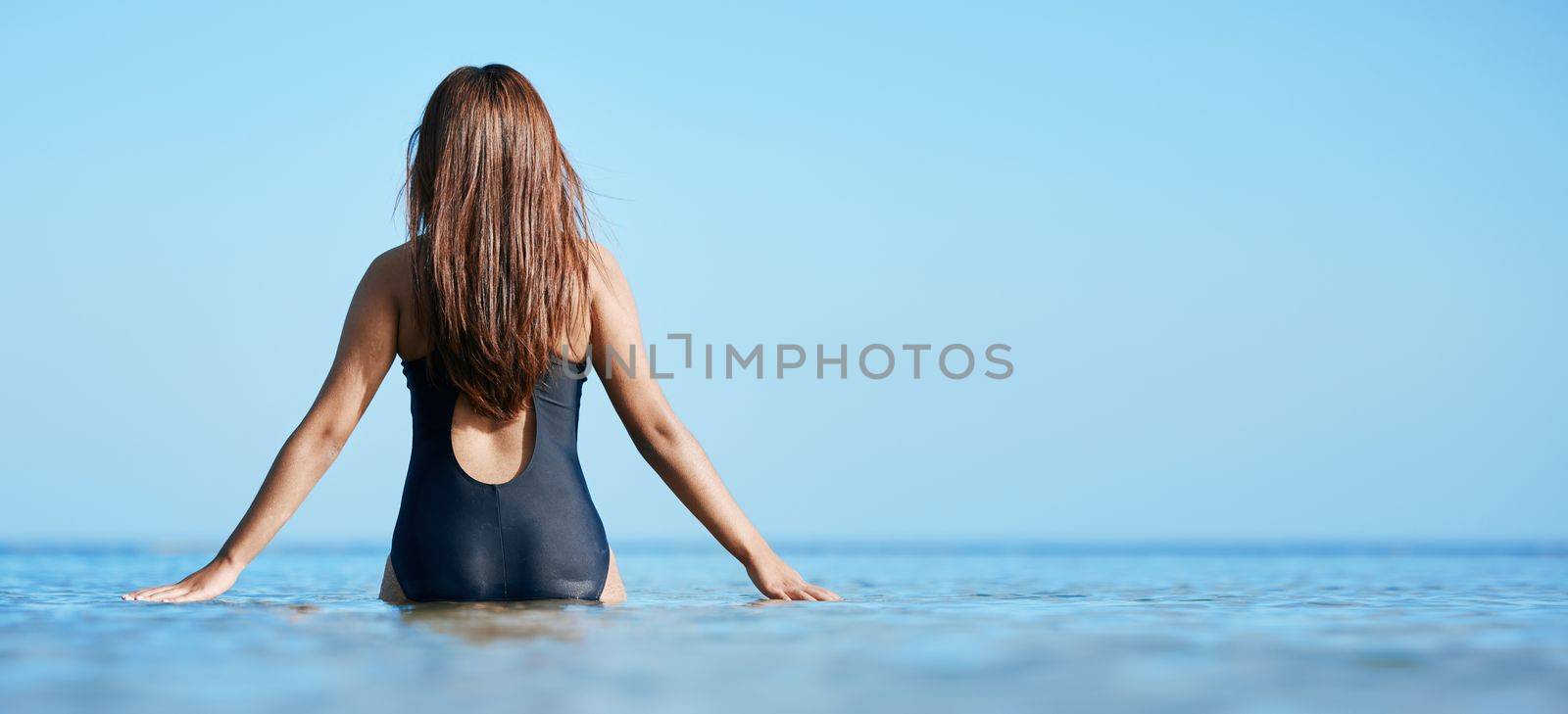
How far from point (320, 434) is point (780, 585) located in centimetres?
120

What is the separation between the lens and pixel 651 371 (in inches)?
124

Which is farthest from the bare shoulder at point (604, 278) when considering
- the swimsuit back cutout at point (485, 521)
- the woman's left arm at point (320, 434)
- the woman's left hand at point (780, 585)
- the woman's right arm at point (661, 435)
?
the woman's left hand at point (780, 585)

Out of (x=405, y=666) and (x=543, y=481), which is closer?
(x=405, y=666)

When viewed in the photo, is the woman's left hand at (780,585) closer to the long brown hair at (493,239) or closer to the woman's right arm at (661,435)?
the woman's right arm at (661,435)

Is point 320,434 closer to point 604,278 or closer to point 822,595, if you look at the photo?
point 604,278

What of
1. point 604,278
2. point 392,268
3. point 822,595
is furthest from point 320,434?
point 822,595

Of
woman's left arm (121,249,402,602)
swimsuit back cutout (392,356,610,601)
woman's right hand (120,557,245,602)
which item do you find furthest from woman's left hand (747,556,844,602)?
woman's right hand (120,557,245,602)

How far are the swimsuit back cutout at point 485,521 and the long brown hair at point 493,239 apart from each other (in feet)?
0.33

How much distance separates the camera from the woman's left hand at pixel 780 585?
10.3ft

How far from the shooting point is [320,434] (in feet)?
9.70

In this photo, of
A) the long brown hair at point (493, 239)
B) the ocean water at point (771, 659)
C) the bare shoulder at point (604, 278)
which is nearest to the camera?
the ocean water at point (771, 659)

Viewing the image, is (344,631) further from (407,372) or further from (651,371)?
(651,371)

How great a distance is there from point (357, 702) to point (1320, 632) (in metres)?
1.81

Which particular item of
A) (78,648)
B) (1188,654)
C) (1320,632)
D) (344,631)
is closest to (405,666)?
(344,631)
